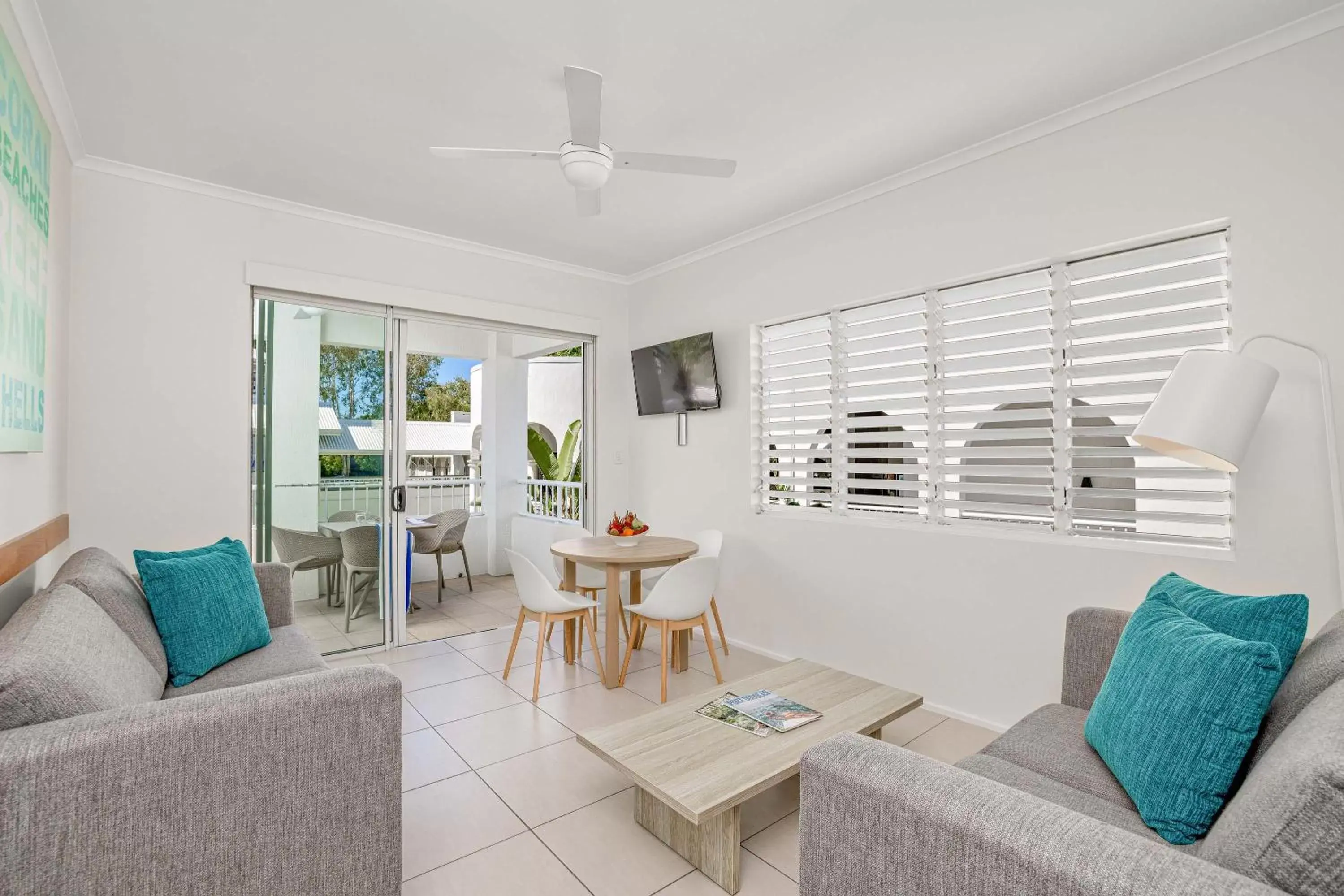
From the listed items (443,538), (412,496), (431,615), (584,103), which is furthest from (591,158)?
(431,615)

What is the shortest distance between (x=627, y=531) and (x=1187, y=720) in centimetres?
292

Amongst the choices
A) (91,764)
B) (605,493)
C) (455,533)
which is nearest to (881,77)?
(91,764)

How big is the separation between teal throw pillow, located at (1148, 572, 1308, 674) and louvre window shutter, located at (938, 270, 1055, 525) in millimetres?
1188

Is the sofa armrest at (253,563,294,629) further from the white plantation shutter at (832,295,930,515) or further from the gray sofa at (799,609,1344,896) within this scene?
the white plantation shutter at (832,295,930,515)

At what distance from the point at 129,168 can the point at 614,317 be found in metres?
2.97

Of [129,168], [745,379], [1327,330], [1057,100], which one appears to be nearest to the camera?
[1327,330]

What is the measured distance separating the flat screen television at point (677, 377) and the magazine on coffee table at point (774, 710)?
219cm

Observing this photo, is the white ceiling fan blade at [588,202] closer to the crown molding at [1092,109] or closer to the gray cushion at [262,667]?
the crown molding at [1092,109]

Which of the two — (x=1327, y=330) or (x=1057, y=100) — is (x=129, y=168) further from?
(x=1327, y=330)

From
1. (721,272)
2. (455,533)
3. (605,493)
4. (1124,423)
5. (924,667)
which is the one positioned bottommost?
(924,667)

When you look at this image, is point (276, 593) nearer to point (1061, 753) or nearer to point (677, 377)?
point (677, 377)

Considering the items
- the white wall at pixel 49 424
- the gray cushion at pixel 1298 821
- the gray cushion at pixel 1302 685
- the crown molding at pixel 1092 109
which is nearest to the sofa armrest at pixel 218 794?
the white wall at pixel 49 424

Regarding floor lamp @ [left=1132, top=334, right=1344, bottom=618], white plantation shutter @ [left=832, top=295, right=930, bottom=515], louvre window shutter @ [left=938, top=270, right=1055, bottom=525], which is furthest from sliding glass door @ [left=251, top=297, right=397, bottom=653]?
floor lamp @ [left=1132, top=334, right=1344, bottom=618]

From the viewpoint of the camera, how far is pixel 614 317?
513cm
